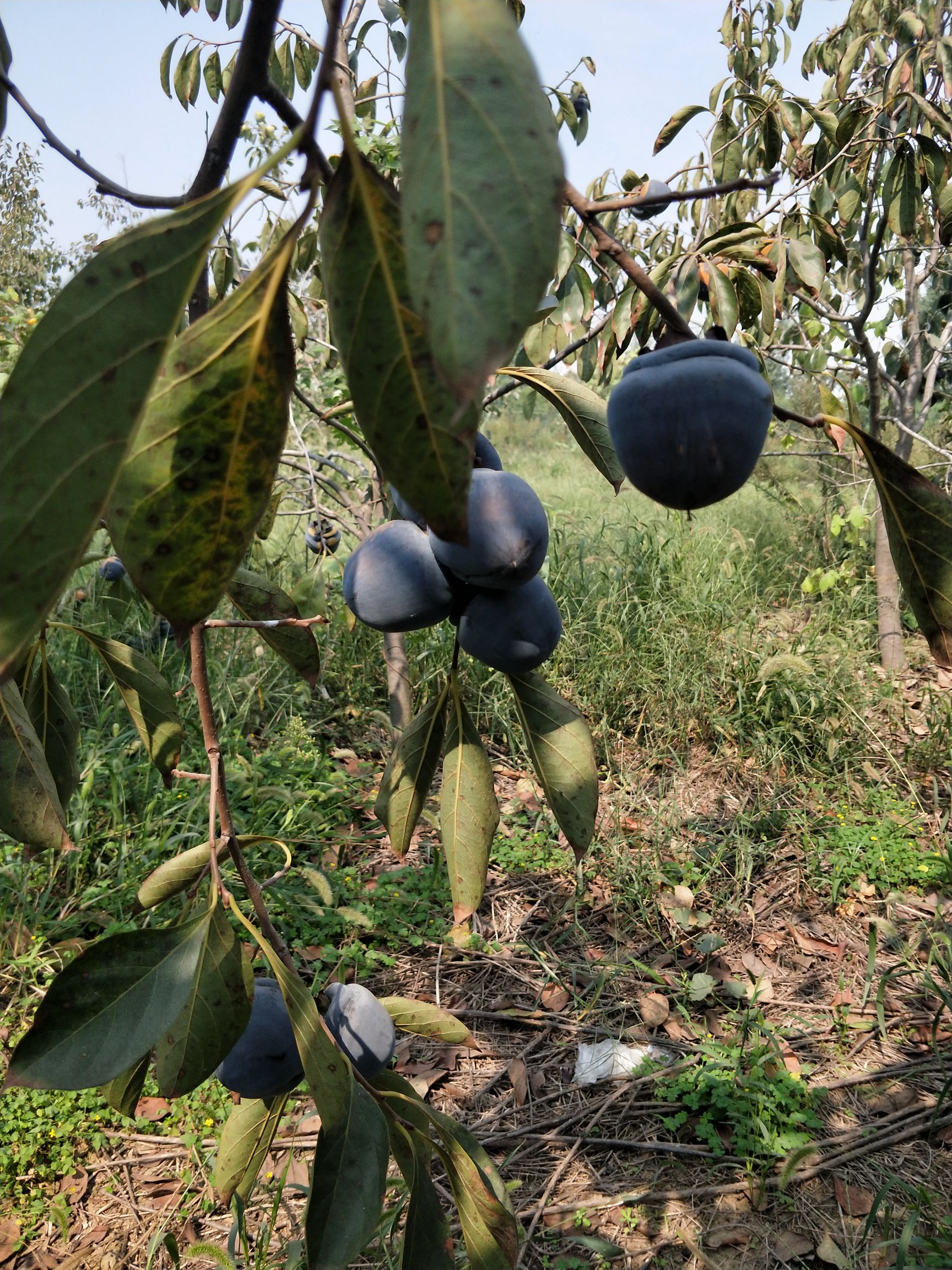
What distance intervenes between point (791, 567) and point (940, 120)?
242 cm

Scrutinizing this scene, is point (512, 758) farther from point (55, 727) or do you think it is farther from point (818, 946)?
point (55, 727)

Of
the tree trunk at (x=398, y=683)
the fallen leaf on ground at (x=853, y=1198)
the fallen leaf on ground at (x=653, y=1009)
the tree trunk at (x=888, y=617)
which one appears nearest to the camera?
the fallen leaf on ground at (x=853, y=1198)

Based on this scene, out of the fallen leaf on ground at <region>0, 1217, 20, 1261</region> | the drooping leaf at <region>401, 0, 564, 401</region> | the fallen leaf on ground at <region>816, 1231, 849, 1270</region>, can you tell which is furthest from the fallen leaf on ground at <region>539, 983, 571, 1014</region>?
the drooping leaf at <region>401, 0, 564, 401</region>

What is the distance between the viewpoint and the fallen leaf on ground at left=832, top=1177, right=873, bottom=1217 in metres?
1.61

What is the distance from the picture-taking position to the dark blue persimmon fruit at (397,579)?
0.66 meters

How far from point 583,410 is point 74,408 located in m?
0.43

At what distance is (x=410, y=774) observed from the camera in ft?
2.79

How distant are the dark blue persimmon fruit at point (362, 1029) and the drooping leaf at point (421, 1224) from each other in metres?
0.13

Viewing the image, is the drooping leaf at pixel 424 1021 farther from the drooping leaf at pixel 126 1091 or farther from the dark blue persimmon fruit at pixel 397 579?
the dark blue persimmon fruit at pixel 397 579

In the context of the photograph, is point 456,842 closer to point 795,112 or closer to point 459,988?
point 459,988

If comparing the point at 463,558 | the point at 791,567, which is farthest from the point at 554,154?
the point at 791,567

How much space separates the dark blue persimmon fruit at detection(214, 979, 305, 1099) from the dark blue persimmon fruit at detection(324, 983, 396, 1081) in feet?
0.19

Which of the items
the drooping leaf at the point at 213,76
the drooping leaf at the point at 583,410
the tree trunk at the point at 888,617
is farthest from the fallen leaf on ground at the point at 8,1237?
the tree trunk at the point at 888,617

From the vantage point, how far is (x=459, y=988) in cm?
222
